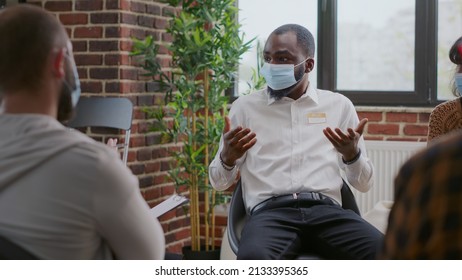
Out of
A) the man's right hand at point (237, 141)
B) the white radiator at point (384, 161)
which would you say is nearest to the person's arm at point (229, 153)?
the man's right hand at point (237, 141)

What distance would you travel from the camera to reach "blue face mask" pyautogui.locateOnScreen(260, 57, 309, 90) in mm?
3230

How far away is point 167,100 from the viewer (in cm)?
448

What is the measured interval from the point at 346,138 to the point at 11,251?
1.66 metres

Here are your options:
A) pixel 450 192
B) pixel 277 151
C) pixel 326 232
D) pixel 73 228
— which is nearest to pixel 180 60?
pixel 277 151

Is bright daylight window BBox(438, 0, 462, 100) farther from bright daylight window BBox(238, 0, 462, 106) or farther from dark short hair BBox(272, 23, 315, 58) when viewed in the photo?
dark short hair BBox(272, 23, 315, 58)

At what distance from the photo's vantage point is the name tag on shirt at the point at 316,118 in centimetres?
319

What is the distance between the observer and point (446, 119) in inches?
121

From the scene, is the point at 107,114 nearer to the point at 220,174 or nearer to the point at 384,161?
the point at 220,174

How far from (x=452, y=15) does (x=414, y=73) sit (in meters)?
0.39

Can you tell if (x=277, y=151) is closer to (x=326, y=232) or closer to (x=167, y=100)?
(x=326, y=232)

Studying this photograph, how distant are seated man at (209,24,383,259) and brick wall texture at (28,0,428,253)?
1.26 meters

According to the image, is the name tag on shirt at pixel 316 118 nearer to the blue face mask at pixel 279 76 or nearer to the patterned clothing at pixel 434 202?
the blue face mask at pixel 279 76

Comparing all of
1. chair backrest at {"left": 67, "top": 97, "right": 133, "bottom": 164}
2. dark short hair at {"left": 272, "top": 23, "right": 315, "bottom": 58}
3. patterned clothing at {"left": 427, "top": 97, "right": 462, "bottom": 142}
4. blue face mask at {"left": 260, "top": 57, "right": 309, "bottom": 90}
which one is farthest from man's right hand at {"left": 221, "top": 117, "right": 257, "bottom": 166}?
chair backrest at {"left": 67, "top": 97, "right": 133, "bottom": 164}

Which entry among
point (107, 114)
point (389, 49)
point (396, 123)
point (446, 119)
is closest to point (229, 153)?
point (446, 119)
